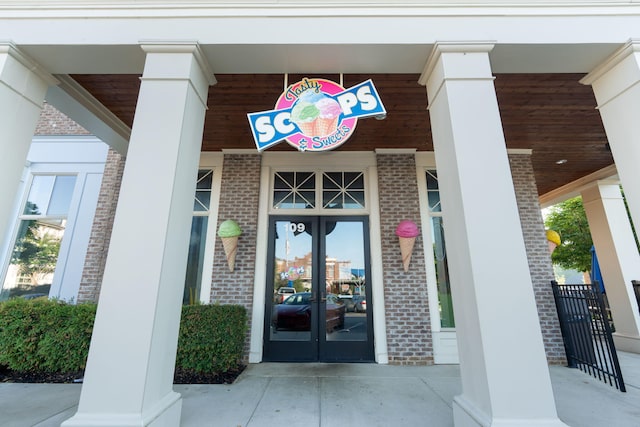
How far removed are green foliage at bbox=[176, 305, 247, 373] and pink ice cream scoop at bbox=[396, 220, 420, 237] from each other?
3025 mm

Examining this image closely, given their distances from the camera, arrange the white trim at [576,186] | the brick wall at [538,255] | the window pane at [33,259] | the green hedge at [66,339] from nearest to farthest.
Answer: the green hedge at [66,339]
the brick wall at [538,255]
the window pane at [33,259]
the white trim at [576,186]

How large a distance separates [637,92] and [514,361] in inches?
105

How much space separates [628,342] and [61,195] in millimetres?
11779

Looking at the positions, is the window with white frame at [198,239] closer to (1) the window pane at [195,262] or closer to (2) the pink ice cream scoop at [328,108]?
(1) the window pane at [195,262]

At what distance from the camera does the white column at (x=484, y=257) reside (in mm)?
2065

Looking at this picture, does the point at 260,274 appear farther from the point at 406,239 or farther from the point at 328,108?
the point at 328,108

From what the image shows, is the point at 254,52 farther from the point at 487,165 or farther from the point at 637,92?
the point at 637,92

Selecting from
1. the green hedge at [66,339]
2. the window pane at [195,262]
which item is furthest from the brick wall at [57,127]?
the green hedge at [66,339]

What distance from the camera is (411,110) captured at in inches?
172

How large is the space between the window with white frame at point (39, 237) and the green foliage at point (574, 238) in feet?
54.7

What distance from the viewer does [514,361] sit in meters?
2.10

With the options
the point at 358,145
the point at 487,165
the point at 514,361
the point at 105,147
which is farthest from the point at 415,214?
the point at 105,147

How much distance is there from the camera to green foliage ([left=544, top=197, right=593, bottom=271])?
12.3 meters

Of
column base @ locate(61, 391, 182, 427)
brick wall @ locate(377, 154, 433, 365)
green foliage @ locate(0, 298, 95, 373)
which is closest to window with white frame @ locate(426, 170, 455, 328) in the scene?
brick wall @ locate(377, 154, 433, 365)
